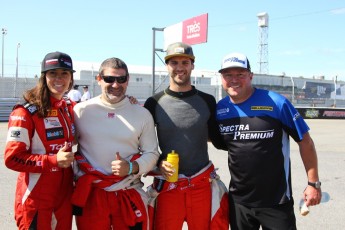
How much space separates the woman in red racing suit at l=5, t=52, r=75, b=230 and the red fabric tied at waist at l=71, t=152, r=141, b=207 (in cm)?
11

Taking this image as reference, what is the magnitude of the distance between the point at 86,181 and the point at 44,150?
434mm

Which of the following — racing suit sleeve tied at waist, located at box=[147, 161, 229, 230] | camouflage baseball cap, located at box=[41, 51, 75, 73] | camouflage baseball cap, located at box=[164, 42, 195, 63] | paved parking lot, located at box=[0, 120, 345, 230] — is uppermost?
camouflage baseball cap, located at box=[164, 42, 195, 63]

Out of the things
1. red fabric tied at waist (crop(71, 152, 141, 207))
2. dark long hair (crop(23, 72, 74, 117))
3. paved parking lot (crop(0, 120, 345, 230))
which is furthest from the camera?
paved parking lot (crop(0, 120, 345, 230))

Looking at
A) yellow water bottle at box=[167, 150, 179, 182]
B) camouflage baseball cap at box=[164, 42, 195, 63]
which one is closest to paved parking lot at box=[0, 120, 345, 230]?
yellow water bottle at box=[167, 150, 179, 182]

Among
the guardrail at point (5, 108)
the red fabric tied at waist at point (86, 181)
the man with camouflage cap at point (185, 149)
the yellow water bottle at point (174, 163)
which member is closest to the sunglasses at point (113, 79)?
the man with camouflage cap at point (185, 149)

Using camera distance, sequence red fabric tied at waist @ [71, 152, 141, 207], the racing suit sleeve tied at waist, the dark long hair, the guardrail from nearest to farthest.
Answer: the dark long hair, red fabric tied at waist @ [71, 152, 141, 207], the racing suit sleeve tied at waist, the guardrail

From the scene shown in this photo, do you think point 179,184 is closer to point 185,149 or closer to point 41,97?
point 185,149

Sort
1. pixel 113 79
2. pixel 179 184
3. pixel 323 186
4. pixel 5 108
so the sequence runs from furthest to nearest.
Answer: pixel 5 108 < pixel 323 186 < pixel 179 184 < pixel 113 79

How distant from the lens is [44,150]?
293 centimetres

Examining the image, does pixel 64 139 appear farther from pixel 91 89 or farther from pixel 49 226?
pixel 91 89

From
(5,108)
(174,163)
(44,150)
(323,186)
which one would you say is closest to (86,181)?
(44,150)

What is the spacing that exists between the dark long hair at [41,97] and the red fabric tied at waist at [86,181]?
557 millimetres

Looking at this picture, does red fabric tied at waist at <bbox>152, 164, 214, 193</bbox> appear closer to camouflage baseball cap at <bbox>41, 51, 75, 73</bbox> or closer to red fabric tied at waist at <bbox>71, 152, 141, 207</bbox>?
red fabric tied at waist at <bbox>71, 152, 141, 207</bbox>

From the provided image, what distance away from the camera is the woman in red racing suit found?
2797 mm
